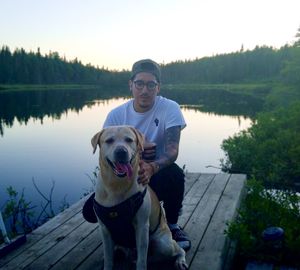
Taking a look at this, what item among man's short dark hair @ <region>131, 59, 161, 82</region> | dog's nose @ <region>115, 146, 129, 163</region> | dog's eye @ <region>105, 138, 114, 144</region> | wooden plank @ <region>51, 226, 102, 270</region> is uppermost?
man's short dark hair @ <region>131, 59, 161, 82</region>

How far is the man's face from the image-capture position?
4016mm

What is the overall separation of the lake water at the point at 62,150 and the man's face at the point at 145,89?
5992 mm

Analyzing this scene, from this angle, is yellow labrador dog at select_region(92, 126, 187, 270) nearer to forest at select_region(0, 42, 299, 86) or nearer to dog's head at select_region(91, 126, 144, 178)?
dog's head at select_region(91, 126, 144, 178)

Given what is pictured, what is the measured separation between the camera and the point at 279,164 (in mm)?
10266

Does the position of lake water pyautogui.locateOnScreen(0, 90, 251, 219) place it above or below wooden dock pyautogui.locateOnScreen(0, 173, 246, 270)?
below

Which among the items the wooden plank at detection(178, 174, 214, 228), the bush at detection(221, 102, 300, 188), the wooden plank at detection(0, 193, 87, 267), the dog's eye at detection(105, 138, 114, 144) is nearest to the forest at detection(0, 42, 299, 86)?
the bush at detection(221, 102, 300, 188)

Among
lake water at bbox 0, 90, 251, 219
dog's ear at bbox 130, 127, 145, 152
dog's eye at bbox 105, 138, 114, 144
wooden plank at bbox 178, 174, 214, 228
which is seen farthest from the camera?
lake water at bbox 0, 90, 251, 219

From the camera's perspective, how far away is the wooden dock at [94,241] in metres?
3.84

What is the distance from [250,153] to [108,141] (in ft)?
29.1

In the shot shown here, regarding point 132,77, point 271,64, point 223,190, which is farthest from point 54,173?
point 271,64

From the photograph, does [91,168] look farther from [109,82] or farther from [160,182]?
[109,82]

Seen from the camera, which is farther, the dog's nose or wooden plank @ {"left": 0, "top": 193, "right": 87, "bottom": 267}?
wooden plank @ {"left": 0, "top": 193, "right": 87, "bottom": 267}

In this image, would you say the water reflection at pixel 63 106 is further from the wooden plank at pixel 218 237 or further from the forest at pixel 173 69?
the forest at pixel 173 69

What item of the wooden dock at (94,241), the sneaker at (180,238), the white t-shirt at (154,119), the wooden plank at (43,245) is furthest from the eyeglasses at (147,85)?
the wooden plank at (43,245)
